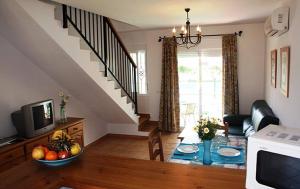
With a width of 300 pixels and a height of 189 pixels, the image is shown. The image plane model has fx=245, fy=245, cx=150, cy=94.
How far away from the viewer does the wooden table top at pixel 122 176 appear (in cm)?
145

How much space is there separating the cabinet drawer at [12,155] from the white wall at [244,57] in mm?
3780

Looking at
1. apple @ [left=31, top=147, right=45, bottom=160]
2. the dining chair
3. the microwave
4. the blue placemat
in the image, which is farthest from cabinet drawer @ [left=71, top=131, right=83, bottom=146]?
the microwave

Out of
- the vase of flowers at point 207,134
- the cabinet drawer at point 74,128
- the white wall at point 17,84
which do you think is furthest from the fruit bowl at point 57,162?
the cabinet drawer at point 74,128

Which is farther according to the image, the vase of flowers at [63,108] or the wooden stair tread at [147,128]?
the wooden stair tread at [147,128]

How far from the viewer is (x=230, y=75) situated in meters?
5.68

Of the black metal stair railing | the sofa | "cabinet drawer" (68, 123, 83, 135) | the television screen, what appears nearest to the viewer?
the television screen

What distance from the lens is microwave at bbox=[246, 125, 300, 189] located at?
1.06 meters

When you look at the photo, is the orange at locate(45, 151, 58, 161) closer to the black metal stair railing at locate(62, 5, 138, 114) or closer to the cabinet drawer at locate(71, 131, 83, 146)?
the cabinet drawer at locate(71, 131, 83, 146)

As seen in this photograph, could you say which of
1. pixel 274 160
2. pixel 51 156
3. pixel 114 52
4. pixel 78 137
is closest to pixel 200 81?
pixel 114 52

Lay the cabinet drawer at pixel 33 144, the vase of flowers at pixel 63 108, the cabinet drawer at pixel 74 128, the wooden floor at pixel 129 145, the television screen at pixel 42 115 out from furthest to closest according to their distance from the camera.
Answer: the wooden floor at pixel 129 145 → the vase of flowers at pixel 63 108 → the cabinet drawer at pixel 74 128 → the television screen at pixel 42 115 → the cabinet drawer at pixel 33 144

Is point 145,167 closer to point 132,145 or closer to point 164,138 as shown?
point 132,145

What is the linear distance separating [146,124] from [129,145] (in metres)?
1.06

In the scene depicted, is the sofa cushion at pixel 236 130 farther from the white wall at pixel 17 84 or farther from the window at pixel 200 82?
the white wall at pixel 17 84

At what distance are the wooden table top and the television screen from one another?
1.80m
